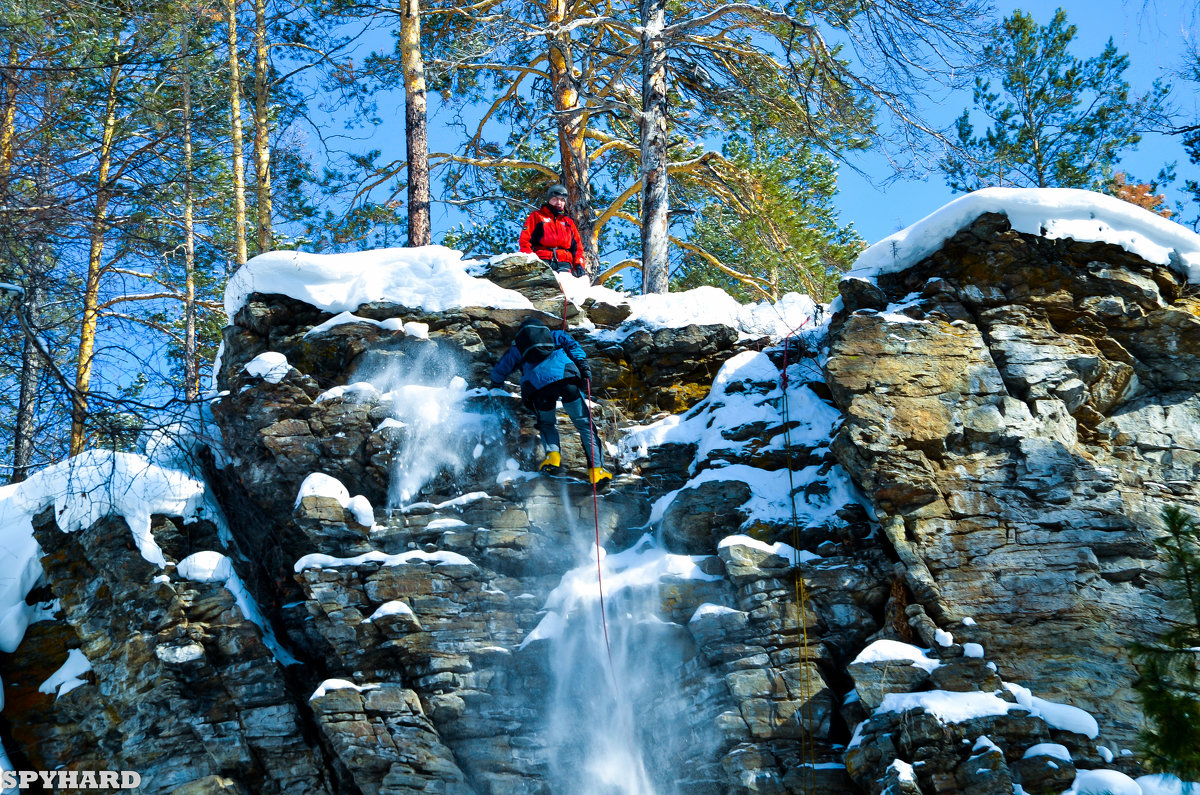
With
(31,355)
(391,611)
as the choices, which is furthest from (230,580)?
(31,355)

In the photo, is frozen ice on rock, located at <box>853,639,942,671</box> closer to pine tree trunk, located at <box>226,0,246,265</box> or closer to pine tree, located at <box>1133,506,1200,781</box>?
pine tree, located at <box>1133,506,1200,781</box>

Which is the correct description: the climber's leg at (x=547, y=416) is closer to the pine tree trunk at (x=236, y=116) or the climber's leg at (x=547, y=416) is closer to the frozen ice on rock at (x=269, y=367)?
the frozen ice on rock at (x=269, y=367)

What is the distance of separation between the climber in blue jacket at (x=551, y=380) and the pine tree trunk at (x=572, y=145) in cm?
585

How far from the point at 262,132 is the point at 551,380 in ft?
28.4

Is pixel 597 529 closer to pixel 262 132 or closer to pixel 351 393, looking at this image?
pixel 351 393

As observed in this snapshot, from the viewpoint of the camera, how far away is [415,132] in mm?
13000

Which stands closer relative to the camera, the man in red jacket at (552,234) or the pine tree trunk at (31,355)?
the pine tree trunk at (31,355)

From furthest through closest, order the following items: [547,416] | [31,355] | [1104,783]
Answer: [547,416], [1104,783], [31,355]

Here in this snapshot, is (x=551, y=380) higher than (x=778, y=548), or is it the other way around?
(x=551, y=380)

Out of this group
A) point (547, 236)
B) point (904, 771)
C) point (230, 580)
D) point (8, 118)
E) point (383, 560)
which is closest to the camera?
point (8, 118)

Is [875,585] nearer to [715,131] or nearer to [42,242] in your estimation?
[42,242]

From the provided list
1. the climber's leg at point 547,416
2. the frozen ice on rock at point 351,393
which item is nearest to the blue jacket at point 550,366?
the climber's leg at point 547,416

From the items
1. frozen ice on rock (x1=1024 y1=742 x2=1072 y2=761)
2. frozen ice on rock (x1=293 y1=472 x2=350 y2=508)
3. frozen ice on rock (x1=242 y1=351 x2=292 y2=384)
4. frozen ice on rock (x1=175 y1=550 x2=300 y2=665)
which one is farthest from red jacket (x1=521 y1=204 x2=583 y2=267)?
frozen ice on rock (x1=1024 y1=742 x2=1072 y2=761)

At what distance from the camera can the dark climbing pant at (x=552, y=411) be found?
8.91m
